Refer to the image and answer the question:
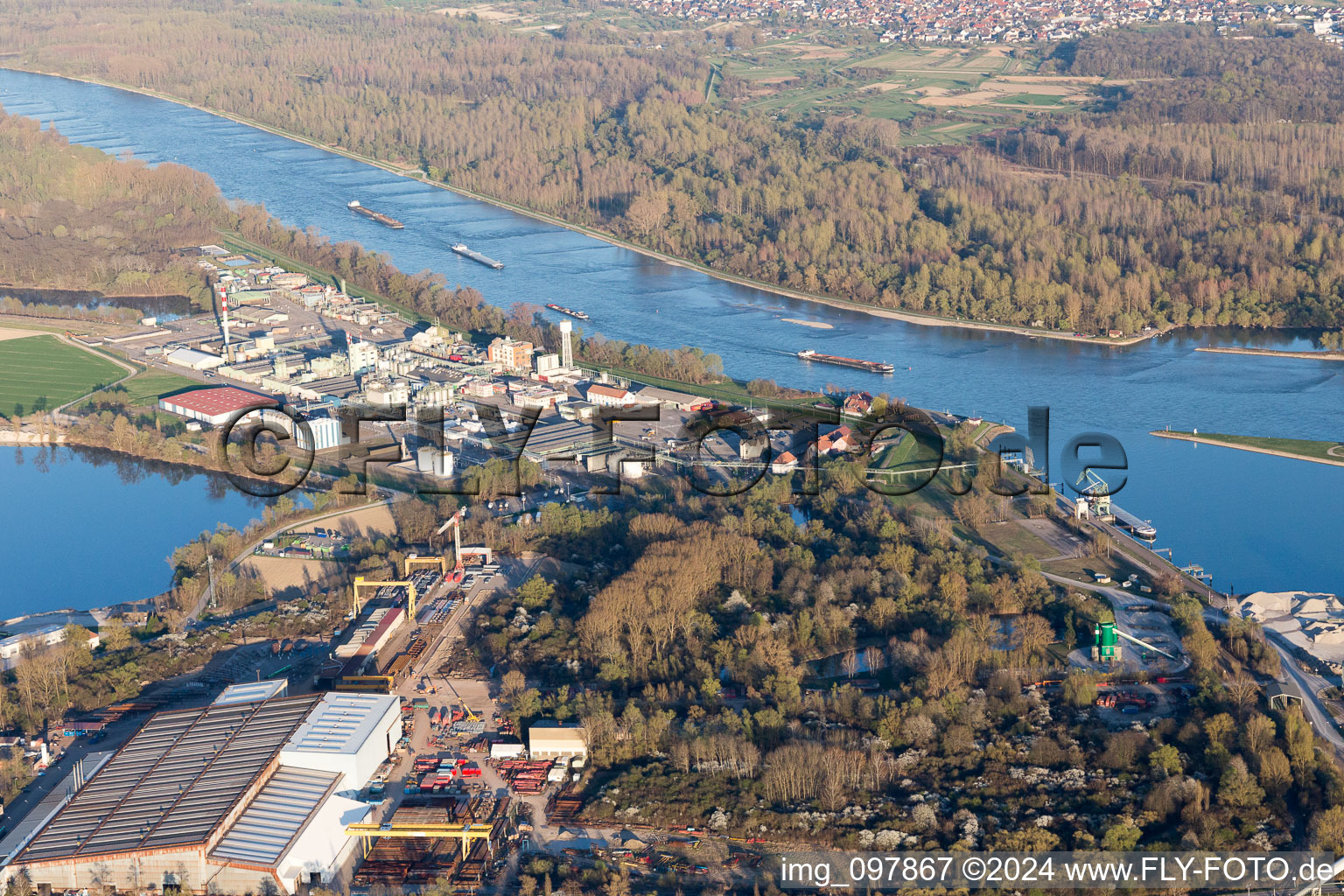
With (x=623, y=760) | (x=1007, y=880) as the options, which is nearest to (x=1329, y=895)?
(x=1007, y=880)

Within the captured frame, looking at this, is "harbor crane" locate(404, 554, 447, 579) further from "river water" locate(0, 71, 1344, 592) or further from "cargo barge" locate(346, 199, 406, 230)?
"cargo barge" locate(346, 199, 406, 230)

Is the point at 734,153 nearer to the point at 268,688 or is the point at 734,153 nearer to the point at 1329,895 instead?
the point at 268,688

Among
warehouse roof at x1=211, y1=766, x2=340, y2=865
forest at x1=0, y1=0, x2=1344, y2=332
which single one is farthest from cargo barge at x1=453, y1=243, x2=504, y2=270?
warehouse roof at x1=211, y1=766, x2=340, y2=865

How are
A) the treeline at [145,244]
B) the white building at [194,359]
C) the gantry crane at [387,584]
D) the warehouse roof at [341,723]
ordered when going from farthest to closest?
the treeline at [145,244], the white building at [194,359], the gantry crane at [387,584], the warehouse roof at [341,723]

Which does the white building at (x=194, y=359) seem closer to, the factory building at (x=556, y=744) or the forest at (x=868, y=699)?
the forest at (x=868, y=699)

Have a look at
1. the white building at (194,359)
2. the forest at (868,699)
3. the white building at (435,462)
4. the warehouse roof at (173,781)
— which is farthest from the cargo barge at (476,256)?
the warehouse roof at (173,781)

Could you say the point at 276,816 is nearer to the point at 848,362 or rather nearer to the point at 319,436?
the point at 319,436

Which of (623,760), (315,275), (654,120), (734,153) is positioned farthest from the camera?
(654,120)
